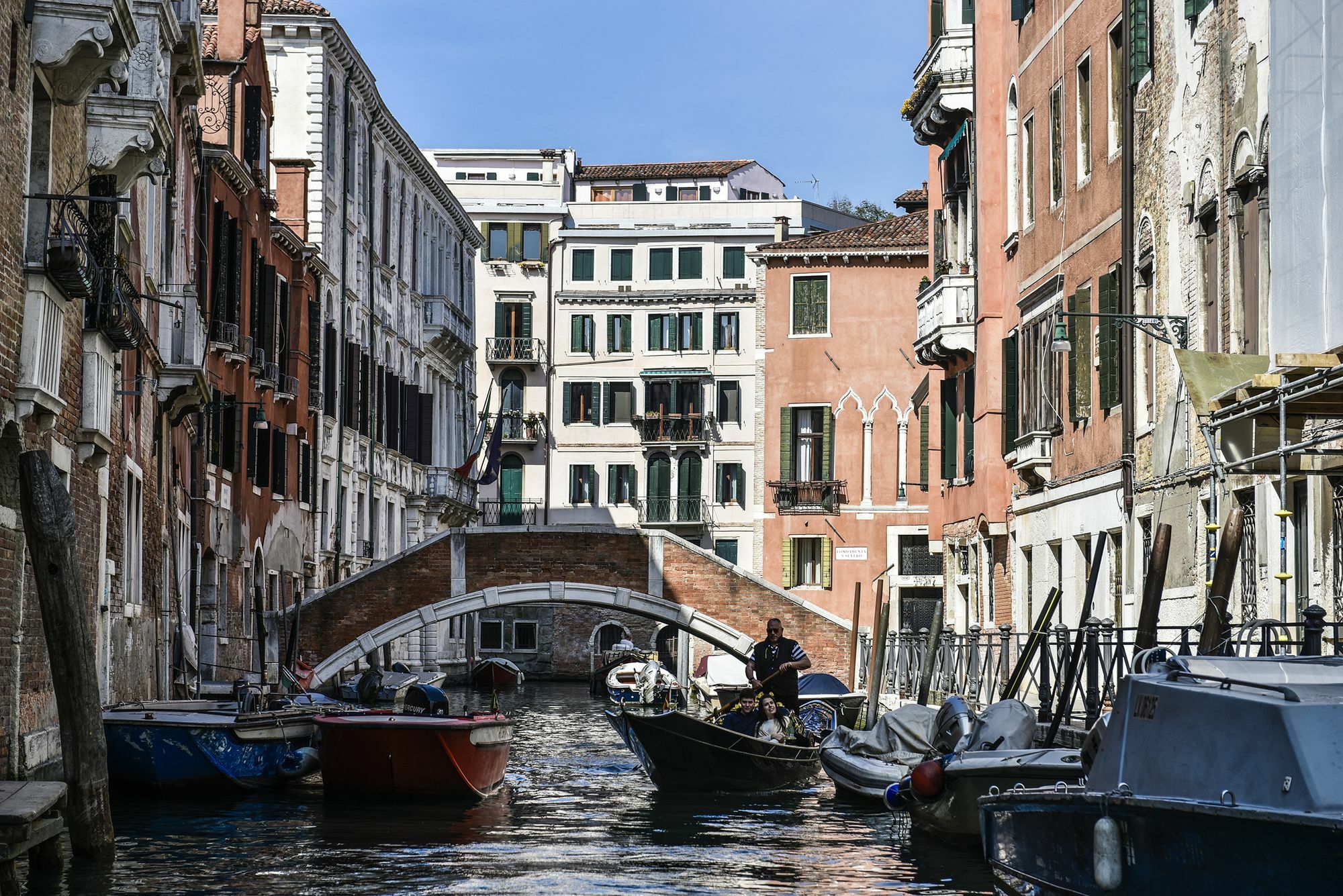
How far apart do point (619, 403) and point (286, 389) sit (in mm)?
19986

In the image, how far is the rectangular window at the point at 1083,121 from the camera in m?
19.6

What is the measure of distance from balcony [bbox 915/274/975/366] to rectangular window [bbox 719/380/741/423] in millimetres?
23785

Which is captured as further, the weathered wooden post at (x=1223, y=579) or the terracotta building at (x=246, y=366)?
the terracotta building at (x=246, y=366)

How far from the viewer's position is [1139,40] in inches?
701

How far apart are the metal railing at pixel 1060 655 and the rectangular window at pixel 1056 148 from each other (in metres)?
4.49

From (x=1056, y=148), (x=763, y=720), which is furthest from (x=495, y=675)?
(x=763, y=720)

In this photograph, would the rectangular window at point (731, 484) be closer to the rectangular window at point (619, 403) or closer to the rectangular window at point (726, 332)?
the rectangular window at point (619, 403)

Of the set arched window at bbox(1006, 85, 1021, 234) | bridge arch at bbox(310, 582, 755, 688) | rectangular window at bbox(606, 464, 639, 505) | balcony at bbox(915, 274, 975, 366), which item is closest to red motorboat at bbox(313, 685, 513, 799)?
arched window at bbox(1006, 85, 1021, 234)

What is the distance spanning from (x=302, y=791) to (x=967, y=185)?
37.5ft

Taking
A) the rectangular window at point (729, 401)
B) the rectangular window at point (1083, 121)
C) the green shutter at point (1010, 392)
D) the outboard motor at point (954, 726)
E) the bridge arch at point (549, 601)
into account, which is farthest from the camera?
the rectangular window at point (729, 401)

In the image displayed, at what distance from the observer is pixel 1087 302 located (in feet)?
63.4

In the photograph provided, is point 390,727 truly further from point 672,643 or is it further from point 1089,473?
point 672,643

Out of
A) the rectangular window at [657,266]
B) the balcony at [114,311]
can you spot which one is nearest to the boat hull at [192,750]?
the balcony at [114,311]

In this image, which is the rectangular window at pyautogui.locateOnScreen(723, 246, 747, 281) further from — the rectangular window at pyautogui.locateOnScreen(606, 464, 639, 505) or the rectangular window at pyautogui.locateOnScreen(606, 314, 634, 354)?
the rectangular window at pyautogui.locateOnScreen(606, 464, 639, 505)
